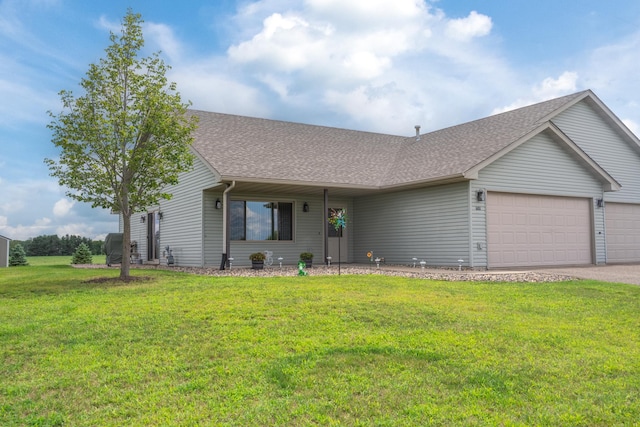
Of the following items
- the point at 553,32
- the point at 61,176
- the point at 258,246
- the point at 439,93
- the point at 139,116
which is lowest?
the point at 258,246

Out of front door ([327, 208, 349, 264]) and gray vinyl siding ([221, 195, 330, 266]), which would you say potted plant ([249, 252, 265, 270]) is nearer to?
gray vinyl siding ([221, 195, 330, 266])

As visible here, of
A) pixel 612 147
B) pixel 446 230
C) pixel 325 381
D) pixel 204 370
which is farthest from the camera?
pixel 612 147

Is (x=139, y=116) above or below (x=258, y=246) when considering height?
above

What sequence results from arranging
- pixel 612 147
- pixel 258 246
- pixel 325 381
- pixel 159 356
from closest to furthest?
1. pixel 325 381
2. pixel 159 356
3. pixel 258 246
4. pixel 612 147

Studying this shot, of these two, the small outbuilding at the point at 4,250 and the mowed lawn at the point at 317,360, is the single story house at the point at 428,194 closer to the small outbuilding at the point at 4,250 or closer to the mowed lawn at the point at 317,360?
the mowed lawn at the point at 317,360

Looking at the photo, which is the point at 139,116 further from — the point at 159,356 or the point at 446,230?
the point at 446,230

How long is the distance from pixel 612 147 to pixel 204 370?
63.6 ft

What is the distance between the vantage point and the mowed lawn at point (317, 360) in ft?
12.3

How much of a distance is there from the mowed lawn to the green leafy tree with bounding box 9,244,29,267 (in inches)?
675

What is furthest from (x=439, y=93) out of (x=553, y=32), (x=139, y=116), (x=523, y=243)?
(x=139, y=116)

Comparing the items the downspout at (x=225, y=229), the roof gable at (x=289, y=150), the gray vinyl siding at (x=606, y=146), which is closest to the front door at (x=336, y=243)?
the roof gable at (x=289, y=150)

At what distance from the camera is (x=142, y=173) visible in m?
11.9

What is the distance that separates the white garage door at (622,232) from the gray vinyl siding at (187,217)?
46.5 ft

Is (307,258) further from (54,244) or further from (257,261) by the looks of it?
(54,244)
